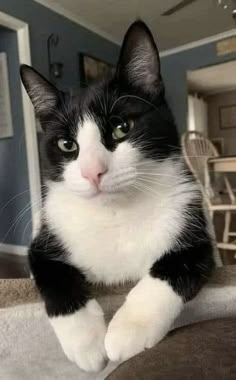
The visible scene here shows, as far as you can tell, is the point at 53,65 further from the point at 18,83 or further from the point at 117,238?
the point at 117,238

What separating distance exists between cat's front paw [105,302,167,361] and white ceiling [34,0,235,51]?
122 inches

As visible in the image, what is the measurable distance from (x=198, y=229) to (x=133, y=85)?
12.0 inches

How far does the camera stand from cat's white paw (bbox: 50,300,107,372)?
51 centimetres

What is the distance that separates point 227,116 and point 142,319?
7290 mm

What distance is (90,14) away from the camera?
3.43 metres

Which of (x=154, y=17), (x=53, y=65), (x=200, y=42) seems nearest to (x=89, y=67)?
(x=53, y=65)

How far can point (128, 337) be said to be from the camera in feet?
1.60

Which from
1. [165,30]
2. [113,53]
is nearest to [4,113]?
[113,53]

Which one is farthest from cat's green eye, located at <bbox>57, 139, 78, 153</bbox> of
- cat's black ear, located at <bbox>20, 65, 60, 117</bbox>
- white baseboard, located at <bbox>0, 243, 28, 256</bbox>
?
white baseboard, located at <bbox>0, 243, 28, 256</bbox>

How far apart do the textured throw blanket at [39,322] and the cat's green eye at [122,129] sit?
0.89ft

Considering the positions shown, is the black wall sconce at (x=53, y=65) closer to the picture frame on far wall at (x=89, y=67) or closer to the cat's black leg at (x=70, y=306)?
the picture frame on far wall at (x=89, y=67)

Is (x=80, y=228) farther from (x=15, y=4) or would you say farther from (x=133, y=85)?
(x=15, y=4)

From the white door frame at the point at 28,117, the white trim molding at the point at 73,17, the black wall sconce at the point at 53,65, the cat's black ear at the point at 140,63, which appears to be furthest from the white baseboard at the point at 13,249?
the cat's black ear at the point at 140,63

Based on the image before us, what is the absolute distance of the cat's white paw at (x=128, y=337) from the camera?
485 mm
